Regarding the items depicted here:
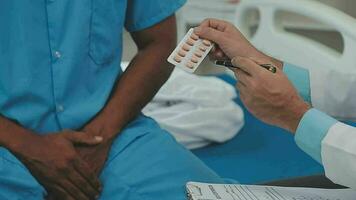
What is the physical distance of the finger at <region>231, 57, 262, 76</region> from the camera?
1.00m

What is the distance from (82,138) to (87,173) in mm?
80

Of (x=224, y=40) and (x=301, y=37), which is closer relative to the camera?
(x=224, y=40)

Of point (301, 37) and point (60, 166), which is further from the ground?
point (60, 166)

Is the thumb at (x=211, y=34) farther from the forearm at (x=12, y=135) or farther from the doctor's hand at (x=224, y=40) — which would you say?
the forearm at (x=12, y=135)

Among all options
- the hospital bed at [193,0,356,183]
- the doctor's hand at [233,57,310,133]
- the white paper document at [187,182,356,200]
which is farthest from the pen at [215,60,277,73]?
the hospital bed at [193,0,356,183]

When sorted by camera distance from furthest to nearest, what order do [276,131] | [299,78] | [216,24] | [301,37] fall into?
[301,37]
[276,131]
[299,78]
[216,24]

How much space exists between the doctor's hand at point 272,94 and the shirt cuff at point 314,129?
0.05 feet

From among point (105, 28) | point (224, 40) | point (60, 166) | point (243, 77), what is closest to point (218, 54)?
point (224, 40)

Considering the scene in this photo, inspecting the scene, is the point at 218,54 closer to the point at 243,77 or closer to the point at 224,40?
the point at 224,40

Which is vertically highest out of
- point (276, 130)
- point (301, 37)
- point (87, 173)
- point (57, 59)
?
point (57, 59)

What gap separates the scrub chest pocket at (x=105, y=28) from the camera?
49.4 inches

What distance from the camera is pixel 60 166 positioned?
3.69 feet

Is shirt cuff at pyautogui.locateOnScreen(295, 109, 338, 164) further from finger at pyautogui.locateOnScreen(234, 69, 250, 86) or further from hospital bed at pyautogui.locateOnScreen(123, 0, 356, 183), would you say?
hospital bed at pyautogui.locateOnScreen(123, 0, 356, 183)

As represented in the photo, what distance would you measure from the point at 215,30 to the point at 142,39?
308 mm
